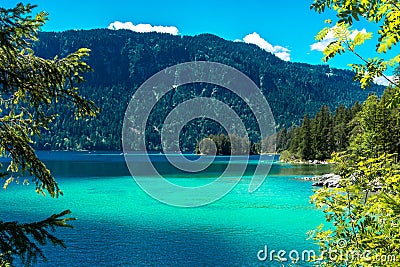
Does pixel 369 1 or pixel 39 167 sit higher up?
pixel 369 1

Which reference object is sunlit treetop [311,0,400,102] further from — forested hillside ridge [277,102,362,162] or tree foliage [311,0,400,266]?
forested hillside ridge [277,102,362,162]

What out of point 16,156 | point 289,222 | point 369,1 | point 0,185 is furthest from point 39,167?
point 0,185

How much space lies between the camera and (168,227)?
29.0 meters

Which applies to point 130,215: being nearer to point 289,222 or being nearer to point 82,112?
point 289,222

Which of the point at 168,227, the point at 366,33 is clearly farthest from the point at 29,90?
the point at 168,227

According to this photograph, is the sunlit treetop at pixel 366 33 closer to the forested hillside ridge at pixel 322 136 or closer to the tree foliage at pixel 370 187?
the tree foliage at pixel 370 187

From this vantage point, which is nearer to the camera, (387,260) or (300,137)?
(387,260)

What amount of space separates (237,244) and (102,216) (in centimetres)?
1366

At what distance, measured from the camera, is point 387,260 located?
5055mm

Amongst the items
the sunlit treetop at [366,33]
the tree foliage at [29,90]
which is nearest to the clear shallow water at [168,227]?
the tree foliage at [29,90]

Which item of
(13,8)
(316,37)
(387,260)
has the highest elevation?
(13,8)

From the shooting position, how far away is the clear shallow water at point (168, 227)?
2202 centimetres

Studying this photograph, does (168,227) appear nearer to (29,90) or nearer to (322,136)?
(29,90)

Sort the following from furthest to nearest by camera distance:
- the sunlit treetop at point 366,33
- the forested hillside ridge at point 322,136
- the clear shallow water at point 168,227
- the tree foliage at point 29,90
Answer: the forested hillside ridge at point 322,136 < the clear shallow water at point 168,227 < the tree foliage at point 29,90 < the sunlit treetop at point 366,33
